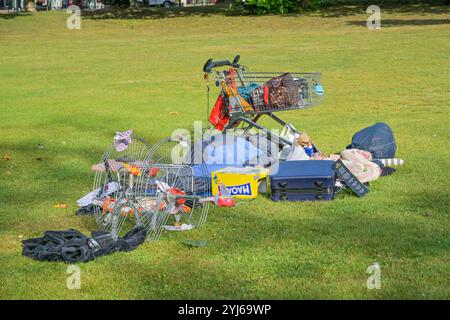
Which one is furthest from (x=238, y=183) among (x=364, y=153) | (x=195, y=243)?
(x=364, y=153)

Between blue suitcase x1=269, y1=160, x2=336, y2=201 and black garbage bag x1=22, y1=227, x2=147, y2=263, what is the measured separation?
1.78 metres

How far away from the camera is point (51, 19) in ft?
175

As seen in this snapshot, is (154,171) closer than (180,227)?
No

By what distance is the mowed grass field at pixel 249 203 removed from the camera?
6.58m

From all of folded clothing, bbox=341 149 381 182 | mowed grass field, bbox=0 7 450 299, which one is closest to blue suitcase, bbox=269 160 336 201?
mowed grass field, bbox=0 7 450 299

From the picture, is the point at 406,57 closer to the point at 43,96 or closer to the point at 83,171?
the point at 43,96

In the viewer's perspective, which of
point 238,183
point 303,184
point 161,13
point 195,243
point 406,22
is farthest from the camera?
point 161,13

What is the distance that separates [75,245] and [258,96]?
3.66 metres

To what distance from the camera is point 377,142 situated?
421 inches

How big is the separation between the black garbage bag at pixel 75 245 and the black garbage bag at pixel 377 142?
12.9 ft

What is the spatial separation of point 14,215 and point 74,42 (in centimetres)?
3106

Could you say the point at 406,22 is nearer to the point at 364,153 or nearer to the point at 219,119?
the point at 364,153

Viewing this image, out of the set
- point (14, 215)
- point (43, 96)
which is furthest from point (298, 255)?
point (43, 96)

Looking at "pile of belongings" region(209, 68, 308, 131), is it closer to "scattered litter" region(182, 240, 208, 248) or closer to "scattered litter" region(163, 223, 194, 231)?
"scattered litter" region(163, 223, 194, 231)
